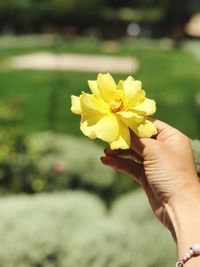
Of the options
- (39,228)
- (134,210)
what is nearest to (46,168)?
(134,210)

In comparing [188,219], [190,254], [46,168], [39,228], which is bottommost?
[190,254]

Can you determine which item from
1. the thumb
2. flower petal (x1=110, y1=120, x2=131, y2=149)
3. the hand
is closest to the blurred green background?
the hand

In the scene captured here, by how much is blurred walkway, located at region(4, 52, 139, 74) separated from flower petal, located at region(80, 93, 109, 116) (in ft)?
43.2

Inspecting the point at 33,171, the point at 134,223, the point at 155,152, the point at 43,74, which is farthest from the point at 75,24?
the point at 155,152

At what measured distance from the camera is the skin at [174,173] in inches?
84.0

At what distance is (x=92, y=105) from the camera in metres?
2.04

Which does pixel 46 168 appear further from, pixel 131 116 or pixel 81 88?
pixel 81 88

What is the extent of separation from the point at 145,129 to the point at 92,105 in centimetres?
18

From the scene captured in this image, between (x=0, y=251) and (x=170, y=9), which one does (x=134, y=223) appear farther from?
(x=170, y=9)

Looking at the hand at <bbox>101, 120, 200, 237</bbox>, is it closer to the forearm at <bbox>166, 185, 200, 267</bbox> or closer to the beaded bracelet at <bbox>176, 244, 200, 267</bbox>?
the forearm at <bbox>166, 185, 200, 267</bbox>

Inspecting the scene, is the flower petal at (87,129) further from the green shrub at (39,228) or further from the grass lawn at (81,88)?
the grass lawn at (81,88)

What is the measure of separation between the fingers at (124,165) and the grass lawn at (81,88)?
6.24 m

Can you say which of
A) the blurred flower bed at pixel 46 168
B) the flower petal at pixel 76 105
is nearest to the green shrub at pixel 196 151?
the flower petal at pixel 76 105

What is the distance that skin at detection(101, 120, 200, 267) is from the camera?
2.13 metres
